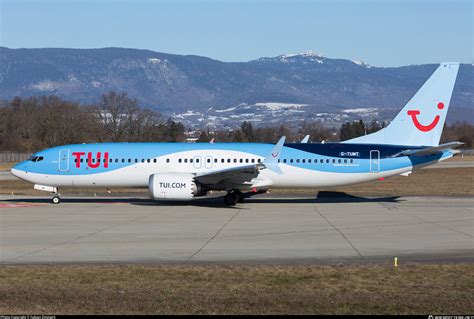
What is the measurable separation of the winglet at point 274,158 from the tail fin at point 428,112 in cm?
581

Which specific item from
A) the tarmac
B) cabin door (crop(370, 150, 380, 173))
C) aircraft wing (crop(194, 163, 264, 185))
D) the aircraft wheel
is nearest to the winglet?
aircraft wing (crop(194, 163, 264, 185))

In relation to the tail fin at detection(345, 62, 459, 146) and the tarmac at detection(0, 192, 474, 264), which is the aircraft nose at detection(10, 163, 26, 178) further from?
the tail fin at detection(345, 62, 459, 146)

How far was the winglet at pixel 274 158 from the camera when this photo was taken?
3456 cm

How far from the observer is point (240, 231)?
82.7ft

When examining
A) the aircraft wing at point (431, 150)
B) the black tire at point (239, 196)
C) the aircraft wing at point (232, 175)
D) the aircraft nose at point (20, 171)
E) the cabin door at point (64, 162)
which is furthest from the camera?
the aircraft nose at point (20, 171)

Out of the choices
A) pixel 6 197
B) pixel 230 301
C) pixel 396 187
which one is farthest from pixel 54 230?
pixel 396 187

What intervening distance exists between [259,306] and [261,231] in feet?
38.8

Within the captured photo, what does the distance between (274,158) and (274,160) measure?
0.14 m

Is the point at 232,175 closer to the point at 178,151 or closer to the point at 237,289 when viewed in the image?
the point at 178,151

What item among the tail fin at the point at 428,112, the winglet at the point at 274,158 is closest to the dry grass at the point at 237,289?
the winglet at the point at 274,158

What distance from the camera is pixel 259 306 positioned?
13383mm

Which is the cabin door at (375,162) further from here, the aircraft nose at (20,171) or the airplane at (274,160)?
the aircraft nose at (20,171)

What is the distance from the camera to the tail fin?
3525cm

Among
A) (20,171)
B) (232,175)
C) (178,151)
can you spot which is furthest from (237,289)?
(20,171)
